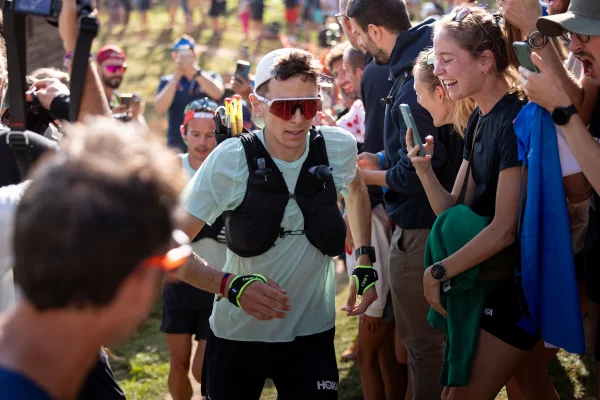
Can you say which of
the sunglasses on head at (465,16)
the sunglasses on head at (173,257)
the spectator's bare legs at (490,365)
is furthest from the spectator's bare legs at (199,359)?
the sunglasses on head at (173,257)

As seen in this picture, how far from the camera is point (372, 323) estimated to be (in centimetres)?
503

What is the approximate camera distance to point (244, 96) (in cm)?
716

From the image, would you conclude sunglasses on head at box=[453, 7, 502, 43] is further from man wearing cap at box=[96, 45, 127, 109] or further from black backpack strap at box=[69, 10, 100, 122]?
man wearing cap at box=[96, 45, 127, 109]

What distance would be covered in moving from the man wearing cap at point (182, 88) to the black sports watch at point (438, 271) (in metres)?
6.48

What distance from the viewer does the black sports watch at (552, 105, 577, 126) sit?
10.2 feet

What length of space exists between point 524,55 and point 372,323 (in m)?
2.31

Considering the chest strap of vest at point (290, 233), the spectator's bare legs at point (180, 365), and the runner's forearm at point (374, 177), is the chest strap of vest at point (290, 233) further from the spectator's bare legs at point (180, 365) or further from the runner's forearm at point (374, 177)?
the spectator's bare legs at point (180, 365)

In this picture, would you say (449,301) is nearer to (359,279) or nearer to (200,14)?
(359,279)

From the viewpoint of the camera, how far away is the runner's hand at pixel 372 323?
5.02 metres

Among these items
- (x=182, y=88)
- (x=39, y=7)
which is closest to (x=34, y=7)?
(x=39, y=7)

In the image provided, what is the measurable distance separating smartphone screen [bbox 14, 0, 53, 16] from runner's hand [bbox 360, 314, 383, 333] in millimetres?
3048

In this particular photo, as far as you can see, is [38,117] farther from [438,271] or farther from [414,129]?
[438,271]

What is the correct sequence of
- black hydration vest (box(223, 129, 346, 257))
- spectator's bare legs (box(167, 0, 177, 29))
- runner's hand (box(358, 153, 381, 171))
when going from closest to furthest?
black hydration vest (box(223, 129, 346, 257)) → runner's hand (box(358, 153, 381, 171)) → spectator's bare legs (box(167, 0, 177, 29))

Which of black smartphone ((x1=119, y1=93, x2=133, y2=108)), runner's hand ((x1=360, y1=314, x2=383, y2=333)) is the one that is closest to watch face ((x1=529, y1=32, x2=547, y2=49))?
runner's hand ((x1=360, y1=314, x2=383, y2=333))
